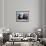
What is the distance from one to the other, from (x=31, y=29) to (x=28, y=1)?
0.57 meters

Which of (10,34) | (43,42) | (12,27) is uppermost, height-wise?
(12,27)

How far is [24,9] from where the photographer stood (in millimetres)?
2248

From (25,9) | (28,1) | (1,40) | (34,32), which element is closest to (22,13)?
(25,9)

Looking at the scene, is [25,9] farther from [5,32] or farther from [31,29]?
[5,32]

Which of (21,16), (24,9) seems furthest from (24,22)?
(24,9)

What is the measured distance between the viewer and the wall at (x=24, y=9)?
223 cm

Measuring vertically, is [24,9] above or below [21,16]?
above

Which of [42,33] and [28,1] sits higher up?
[28,1]

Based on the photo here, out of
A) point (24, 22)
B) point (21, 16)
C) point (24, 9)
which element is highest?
point (24, 9)

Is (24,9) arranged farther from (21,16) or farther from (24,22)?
(24,22)

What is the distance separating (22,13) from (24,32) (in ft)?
1.27

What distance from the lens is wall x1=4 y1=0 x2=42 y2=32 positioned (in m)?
2.23

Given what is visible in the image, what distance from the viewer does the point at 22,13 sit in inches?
89.0

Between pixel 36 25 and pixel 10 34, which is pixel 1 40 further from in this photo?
pixel 36 25
